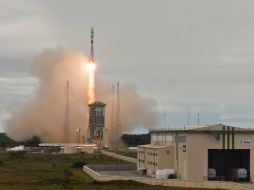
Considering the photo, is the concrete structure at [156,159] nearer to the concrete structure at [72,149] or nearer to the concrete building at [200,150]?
the concrete building at [200,150]

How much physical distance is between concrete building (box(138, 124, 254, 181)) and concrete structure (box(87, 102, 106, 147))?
70295mm

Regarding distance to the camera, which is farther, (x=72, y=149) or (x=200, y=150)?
(x=72, y=149)

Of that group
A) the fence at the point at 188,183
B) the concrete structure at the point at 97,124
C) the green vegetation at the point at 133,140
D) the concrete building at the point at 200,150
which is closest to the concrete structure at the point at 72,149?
the concrete structure at the point at 97,124

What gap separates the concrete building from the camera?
6097 centimetres

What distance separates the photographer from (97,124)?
142m

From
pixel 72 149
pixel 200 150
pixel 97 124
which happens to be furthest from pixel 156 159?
pixel 97 124

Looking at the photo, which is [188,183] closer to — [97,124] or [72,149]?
[72,149]

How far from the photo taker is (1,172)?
6869 centimetres

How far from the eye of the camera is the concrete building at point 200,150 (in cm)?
6097

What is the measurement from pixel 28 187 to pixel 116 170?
26.4 meters

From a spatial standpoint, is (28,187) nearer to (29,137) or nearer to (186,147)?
(186,147)

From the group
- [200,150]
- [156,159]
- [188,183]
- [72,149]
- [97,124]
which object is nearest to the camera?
[188,183]

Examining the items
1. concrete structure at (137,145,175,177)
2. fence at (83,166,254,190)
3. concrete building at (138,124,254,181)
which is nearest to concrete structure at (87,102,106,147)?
concrete structure at (137,145,175,177)

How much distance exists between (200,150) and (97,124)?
271 ft
